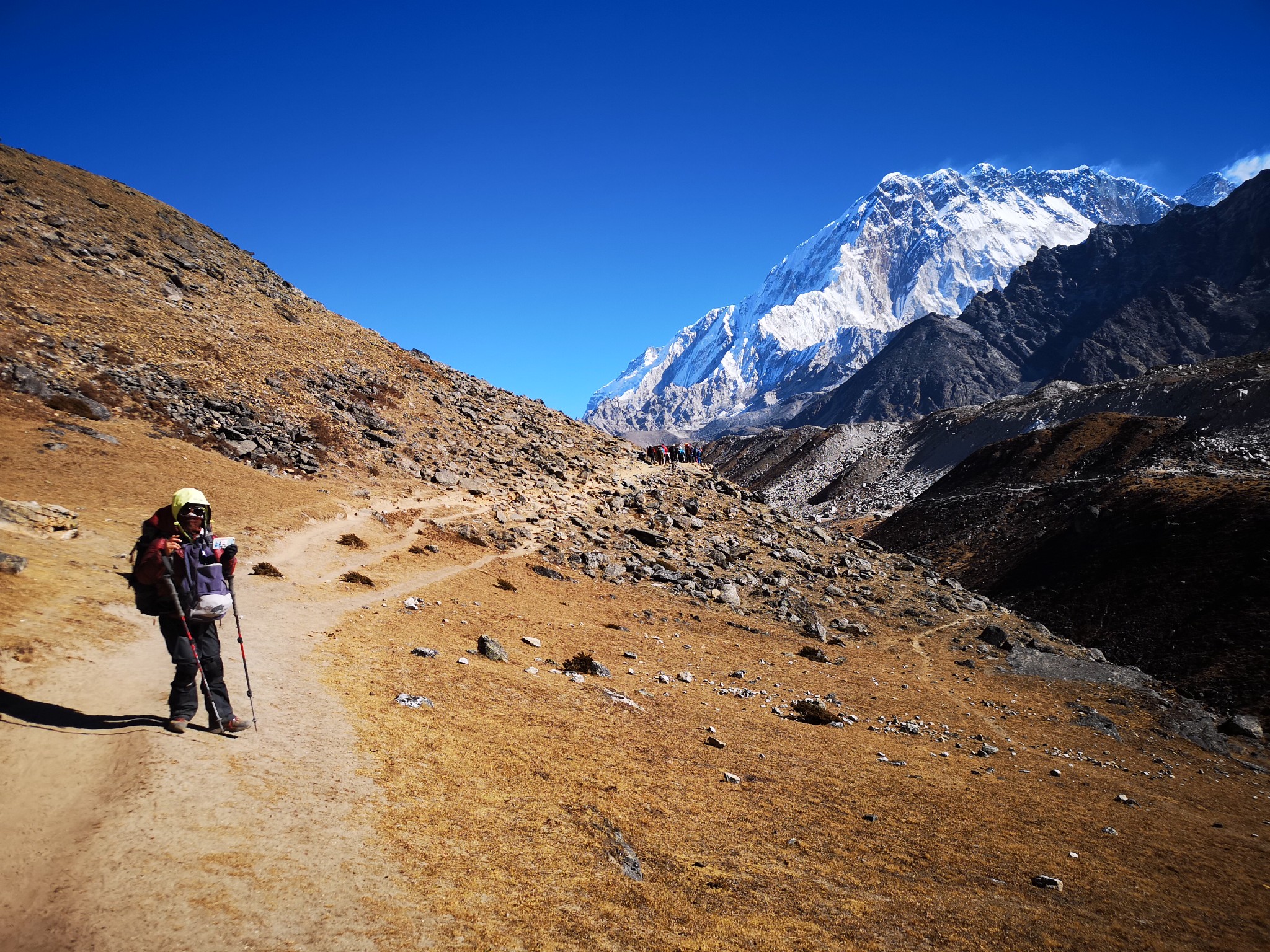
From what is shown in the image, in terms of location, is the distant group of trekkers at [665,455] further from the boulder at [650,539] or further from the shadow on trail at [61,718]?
the shadow on trail at [61,718]

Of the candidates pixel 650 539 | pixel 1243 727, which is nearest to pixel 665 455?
pixel 650 539

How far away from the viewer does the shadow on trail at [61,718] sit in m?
7.52

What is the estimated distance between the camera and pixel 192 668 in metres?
8.18

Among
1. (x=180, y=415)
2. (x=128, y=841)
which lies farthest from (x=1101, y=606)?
(x=180, y=415)

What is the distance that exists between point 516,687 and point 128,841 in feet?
29.3

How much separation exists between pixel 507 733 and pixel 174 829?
5853 millimetres

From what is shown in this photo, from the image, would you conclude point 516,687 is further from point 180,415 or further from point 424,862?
point 180,415

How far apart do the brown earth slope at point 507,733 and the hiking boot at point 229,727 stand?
293mm

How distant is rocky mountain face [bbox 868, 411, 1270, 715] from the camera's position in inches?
1178

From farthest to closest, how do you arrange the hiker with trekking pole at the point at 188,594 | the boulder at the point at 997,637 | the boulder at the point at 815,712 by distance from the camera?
the boulder at the point at 997,637 → the boulder at the point at 815,712 → the hiker with trekking pole at the point at 188,594

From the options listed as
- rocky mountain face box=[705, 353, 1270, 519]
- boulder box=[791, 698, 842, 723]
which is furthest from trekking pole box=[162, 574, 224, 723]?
rocky mountain face box=[705, 353, 1270, 519]

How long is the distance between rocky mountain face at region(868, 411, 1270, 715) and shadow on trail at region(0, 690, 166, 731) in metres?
34.7

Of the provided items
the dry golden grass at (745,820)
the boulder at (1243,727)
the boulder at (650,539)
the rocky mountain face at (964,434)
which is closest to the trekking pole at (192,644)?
the dry golden grass at (745,820)

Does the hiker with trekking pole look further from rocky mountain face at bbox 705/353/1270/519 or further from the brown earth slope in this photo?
rocky mountain face at bbox 705/353/1270/519
